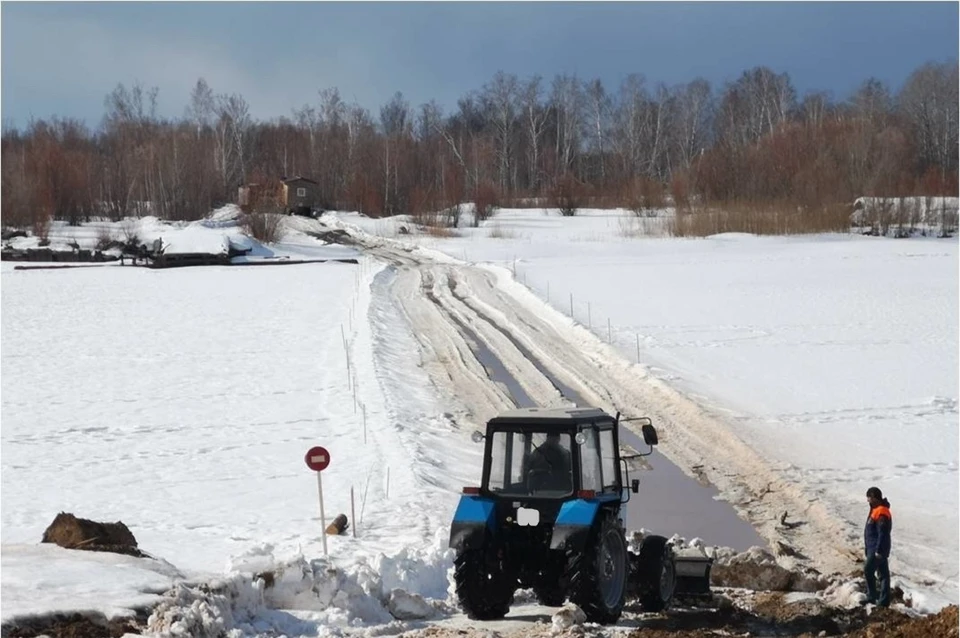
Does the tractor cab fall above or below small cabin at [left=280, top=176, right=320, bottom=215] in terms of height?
below

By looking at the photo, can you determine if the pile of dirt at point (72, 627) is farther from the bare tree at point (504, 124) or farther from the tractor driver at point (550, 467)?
the bare tree at point (504, 124)

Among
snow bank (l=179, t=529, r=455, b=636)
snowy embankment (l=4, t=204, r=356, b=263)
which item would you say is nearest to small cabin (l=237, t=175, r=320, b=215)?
snowy embankment (l=4, t=204, r=356, b=263)

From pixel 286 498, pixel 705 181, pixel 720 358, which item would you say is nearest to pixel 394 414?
pixel 286 498

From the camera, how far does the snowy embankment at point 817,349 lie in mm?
14148

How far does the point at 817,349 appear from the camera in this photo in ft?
81.9

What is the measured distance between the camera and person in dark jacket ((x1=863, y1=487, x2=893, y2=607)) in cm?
988

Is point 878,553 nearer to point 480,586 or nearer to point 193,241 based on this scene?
point 480,586

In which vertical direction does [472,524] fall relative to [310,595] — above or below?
above

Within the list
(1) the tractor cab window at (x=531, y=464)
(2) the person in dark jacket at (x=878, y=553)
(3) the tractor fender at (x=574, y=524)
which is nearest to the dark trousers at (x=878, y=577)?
(2) the person in dark jacket at (x=878, y=553)

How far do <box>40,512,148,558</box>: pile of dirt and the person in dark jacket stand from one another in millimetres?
6693

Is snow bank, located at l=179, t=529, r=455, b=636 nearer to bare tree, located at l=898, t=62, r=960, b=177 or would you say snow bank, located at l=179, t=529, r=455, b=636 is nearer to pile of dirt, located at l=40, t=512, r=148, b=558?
pile of dirt, located at l=40, t=512, r=148, b=558

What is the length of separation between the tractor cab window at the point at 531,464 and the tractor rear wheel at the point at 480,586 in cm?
73

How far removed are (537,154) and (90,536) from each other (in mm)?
102729

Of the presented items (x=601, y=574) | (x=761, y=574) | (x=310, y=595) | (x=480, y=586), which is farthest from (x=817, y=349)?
(x=310, y=595)
